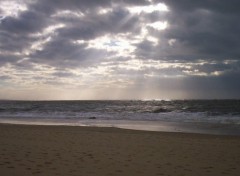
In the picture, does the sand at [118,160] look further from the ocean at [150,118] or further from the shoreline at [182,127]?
the ocean at [150,118]

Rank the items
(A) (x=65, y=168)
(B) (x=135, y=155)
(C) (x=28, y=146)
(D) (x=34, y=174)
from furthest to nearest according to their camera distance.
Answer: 1. (C) (x=28, y=146)
2. (B) (x=135, y=155)
3. (A) (x=65, y=168)
4. (D) (x=34, y=174)

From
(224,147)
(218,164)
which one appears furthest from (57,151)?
(224,147)

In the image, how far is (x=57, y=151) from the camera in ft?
32.1

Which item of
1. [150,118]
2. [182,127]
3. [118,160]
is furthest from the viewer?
[150,118]

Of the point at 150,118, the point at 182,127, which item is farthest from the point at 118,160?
the point at 150,118

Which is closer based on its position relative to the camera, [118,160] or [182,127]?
[118,160]

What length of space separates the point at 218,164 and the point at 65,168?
441cm

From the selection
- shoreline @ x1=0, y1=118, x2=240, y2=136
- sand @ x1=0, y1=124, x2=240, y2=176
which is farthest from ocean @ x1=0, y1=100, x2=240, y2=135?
sand @ x1=0, y1=124, x2=240, y2=176

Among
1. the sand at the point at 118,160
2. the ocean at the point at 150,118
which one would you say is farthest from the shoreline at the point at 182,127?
the sand at the point at 118,160

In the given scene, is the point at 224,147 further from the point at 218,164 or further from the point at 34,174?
the point at 34,174

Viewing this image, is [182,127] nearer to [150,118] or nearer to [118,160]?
[150,118]

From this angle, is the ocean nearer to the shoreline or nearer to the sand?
the shoreline

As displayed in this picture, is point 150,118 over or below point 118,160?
below

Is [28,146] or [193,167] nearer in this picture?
[193,167]
